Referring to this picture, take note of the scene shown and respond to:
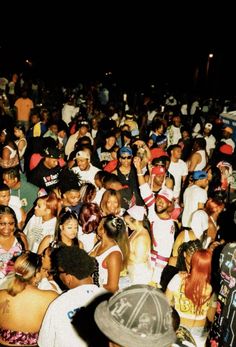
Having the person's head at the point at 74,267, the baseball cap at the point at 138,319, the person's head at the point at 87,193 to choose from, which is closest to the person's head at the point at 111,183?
the person's head at the point at 87,193

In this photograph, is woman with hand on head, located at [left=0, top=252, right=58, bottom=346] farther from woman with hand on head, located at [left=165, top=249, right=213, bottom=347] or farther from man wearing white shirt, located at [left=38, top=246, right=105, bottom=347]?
woman with hand on head, located at [left=165, top=249, right=213, bottom=347]

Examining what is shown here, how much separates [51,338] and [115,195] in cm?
240

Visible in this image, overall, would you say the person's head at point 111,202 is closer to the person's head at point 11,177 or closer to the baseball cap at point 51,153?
the baseball cap at point 51,153

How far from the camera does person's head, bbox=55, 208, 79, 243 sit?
435 centimetres

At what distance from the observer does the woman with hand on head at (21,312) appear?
3.20 metres

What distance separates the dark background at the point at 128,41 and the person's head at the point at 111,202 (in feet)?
93.5

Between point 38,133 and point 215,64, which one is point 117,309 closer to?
point 38,133

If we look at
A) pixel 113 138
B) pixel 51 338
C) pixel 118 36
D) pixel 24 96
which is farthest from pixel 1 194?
pixel 118 36

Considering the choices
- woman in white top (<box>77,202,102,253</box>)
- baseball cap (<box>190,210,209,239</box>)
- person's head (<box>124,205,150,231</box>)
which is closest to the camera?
person's head (<box>124,205,150,231</box>)

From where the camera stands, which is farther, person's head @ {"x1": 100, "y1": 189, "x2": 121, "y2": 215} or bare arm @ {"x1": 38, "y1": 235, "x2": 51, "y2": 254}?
person's head @ {"x1": 100, "y1": 189, "x2": 121, "y2": 215}

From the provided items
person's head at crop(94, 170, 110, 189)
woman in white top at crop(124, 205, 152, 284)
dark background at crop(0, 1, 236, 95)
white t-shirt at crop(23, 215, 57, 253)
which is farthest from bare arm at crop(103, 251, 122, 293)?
dark background at crop(0, 1, 236, 95)

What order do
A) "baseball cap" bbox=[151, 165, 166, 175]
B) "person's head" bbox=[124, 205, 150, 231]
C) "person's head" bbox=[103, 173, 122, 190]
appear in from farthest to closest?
"baseball cap" bbox=[151, 165, 166, 175] → "person's head" bbox=[103, 173, 122, 190] → "person's head" bbox=[124, 205, 150, 231]

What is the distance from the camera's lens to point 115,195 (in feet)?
16.8

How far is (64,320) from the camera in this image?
2918 millimetres
